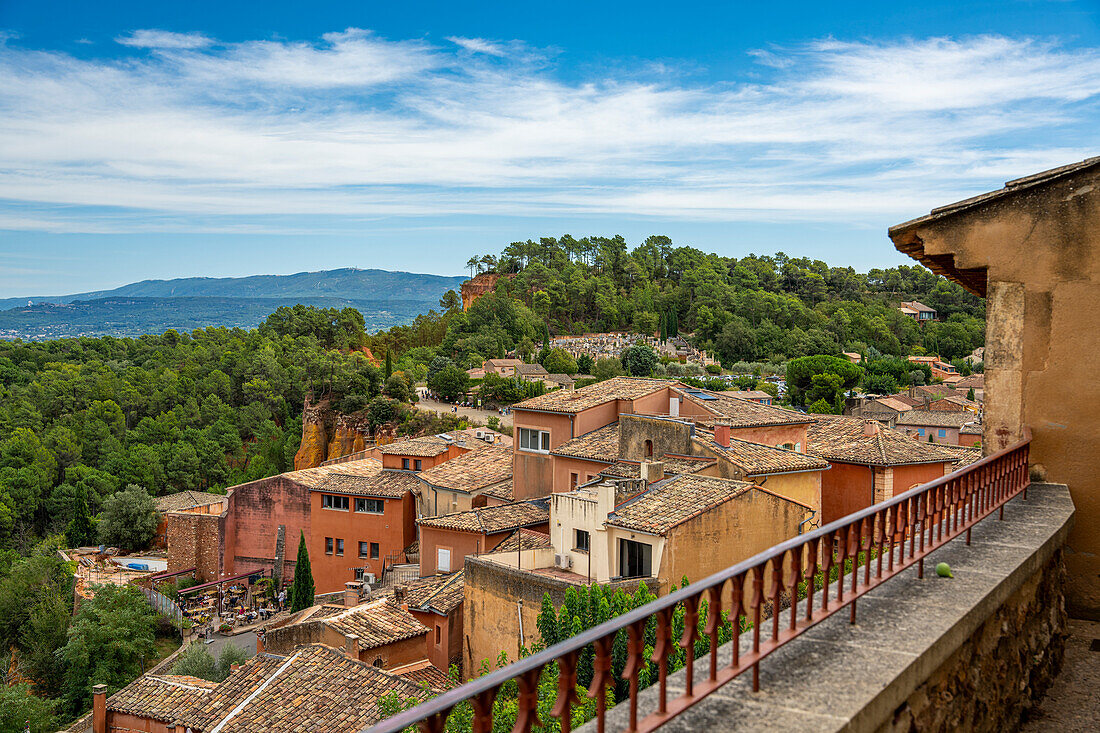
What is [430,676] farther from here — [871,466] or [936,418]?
[936,418]

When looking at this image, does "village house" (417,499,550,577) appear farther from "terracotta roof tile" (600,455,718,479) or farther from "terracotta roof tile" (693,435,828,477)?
"terracotta roof tile" (693,435,828,477)

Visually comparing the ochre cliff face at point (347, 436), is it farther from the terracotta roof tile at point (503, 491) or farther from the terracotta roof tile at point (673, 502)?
the terracotta roof tile at point (673, 502)

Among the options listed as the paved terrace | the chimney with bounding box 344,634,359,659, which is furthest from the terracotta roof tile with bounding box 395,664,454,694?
the paved terrace

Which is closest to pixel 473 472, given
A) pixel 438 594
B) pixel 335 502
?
pixel 335 502

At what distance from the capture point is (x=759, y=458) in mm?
21266

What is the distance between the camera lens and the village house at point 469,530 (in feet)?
74.5

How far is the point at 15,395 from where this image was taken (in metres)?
83.1

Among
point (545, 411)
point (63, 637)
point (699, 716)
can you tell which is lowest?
point (63, 637)

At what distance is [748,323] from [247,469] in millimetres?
68862

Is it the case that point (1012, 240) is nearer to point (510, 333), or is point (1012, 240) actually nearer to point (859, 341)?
point (510, 333)

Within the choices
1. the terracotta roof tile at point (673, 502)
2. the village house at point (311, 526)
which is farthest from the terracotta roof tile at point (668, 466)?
the village house at point (311, 526)

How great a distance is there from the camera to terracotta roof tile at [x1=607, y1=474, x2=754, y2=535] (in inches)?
649

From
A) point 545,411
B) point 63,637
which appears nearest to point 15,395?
point 63,637

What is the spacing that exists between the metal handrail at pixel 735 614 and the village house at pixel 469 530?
18.5 metres
